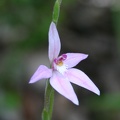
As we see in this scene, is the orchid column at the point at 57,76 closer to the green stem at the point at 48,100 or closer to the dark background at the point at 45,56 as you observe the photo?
the green stem at the point at 48,100

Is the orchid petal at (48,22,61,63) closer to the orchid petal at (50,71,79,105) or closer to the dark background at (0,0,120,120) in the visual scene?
the orchid petal at (50,71,79,105)

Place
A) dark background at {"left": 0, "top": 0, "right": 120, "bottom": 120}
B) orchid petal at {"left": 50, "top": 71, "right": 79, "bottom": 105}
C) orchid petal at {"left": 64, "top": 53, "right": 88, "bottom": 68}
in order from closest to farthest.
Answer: orchid petal at {"left": 50, "top": 71, "right": 79, "bottom": 105}, orchid petal at {"left": 64, "top": 53, "right": 88, "bottom": 68}, dark background at {"left": 0, "top": 0, "right": 120, "bottom": 120}

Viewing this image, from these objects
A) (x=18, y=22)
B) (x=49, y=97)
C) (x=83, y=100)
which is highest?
(x=49, y=97)

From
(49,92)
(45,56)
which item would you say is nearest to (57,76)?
(49,92)

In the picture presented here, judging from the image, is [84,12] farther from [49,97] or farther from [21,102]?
[49,97]

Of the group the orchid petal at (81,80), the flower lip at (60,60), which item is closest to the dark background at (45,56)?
the flower lip at (60,60)

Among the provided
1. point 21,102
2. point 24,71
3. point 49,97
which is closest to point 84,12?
point 24,71

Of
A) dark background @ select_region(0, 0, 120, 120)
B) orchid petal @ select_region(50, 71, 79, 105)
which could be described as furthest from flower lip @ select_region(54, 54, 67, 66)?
dark background @ select_region(0, 0, 120, 120)
